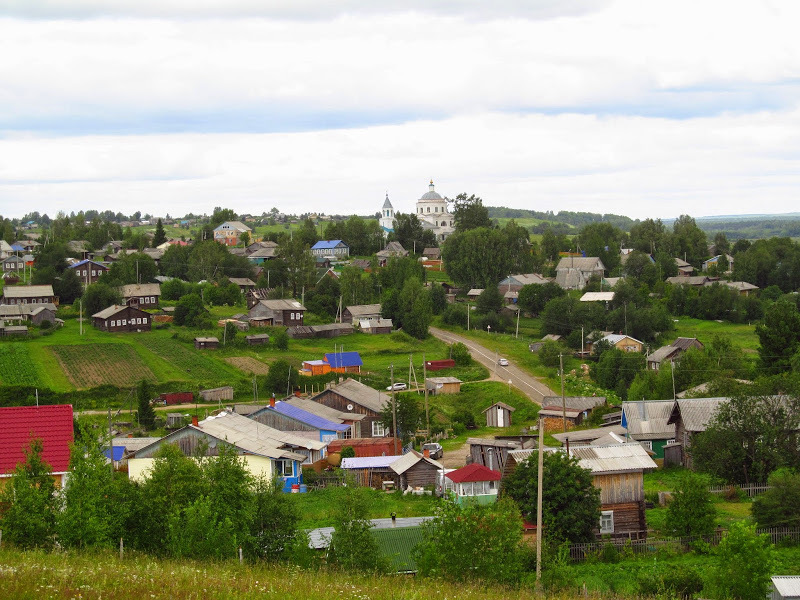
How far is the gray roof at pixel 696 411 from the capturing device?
3016 cm

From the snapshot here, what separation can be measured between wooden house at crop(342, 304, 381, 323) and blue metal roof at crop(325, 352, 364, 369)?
1235 cm

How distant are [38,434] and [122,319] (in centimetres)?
4235

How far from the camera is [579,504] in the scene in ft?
69.4

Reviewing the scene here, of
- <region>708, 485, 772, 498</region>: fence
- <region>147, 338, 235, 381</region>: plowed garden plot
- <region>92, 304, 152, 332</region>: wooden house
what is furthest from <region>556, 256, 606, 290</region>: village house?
<region>708, 485, 772, 498</region>: fence

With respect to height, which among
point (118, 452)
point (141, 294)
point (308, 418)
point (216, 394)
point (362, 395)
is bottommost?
point (216, 394)

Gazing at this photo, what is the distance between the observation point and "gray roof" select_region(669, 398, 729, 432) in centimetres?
3016

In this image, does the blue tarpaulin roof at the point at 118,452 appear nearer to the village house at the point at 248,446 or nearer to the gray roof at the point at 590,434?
the village house at the point at 248,446

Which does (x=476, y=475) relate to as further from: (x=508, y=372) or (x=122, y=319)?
(x=122, y=319)

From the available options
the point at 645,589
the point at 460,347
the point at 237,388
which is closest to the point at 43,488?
the point at 645,589

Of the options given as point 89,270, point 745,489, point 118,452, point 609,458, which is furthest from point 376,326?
point 609,458

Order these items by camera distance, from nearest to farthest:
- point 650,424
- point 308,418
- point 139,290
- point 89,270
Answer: point 650,424, point 308,418, point 139,290, point 89,270

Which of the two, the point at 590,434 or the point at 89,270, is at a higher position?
the point at 89,270

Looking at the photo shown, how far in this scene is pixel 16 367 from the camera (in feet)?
155

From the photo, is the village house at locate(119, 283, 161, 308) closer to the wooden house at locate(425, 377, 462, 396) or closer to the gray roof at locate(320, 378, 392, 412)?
the wooden house at locate(425, 377, 462, 396)
